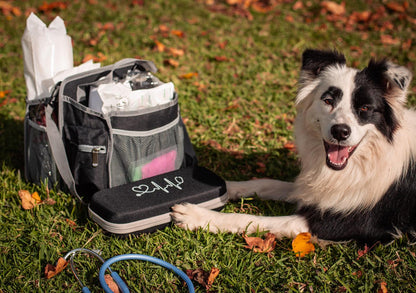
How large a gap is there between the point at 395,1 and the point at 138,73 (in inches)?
237

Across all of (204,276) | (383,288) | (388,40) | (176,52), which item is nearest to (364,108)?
(383,288)

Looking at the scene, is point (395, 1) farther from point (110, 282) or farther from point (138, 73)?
point (110, 282)

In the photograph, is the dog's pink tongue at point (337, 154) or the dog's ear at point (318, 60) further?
the dog's ear at point (318, 60)

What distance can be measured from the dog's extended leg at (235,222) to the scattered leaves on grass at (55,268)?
29.9 inches

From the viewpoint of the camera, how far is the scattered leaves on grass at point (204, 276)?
2.46 metres

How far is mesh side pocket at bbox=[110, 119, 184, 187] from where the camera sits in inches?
114

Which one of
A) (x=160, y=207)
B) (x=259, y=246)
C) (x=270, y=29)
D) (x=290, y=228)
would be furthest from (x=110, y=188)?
(x=270, y=29)

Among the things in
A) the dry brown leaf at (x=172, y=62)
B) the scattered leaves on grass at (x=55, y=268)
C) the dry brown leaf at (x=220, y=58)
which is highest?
the dry brown leaf at (x=220, y=58)

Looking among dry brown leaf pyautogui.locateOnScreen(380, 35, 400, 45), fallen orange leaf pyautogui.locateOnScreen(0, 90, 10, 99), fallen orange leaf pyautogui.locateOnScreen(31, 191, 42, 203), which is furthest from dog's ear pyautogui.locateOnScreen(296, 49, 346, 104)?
dry brown leaf pyautogui.locateOnScreen(380, 35, 400, 45)

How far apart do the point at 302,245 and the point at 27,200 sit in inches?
81.3

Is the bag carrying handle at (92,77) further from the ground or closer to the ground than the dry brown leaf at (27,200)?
further from the ground

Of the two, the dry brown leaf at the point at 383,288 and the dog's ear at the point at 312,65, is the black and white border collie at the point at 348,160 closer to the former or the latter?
the dog's ear at the point at 312,65

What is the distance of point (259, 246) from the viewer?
2781 millimetres

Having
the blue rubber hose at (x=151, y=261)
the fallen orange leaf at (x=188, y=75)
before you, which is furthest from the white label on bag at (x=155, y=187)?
the fallen orange leaf at (x=188, y=75)
